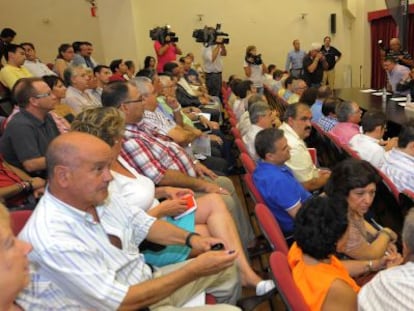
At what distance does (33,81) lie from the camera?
2586 mm

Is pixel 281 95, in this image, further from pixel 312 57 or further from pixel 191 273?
pixel 191 273

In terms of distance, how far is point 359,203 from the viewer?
1899 millimetres

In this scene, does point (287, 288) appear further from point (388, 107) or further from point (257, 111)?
point (388, 107)

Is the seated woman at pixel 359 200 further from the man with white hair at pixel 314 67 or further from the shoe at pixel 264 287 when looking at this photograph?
the man with white hair at pixel 314 67

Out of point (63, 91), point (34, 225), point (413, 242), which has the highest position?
point (63, 91)

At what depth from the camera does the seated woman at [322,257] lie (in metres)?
1.23

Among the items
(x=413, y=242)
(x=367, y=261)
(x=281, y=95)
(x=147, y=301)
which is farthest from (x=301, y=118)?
(x=281, y=95)

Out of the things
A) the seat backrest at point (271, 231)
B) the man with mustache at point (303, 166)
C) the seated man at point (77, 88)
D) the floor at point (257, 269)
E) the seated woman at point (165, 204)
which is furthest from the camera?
the seated man at point (77, 88)

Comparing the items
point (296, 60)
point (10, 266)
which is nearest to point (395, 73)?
point (296, 60)

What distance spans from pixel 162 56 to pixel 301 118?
4.33 meters

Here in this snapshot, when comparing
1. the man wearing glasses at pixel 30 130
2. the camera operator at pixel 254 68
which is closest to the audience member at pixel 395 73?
the camera operator at pixel 254 68

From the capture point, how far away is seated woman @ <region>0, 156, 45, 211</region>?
2202 mm

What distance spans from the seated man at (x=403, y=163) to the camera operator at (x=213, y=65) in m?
5.10

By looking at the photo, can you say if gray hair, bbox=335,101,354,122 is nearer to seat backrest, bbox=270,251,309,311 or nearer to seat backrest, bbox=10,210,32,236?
seat backrest, bbox=270,251,309,311
